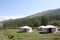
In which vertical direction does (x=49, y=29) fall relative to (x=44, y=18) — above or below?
below

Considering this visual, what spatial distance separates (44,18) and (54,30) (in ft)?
124

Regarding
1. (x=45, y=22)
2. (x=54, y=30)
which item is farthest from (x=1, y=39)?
(x=45, y=22)

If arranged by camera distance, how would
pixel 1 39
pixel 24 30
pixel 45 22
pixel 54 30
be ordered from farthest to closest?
1. pixel 45 22
2. pixel 24 30
3. pixel 54 30
4. pixel 1 39

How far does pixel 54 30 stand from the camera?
3594 cm

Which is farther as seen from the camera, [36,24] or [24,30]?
[36,24]

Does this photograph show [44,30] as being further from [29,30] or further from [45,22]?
[45,22]

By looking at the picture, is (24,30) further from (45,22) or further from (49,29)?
(45,22)

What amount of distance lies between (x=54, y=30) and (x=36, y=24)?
3892cm

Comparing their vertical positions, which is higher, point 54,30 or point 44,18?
point 44,18

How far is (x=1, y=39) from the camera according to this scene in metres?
15.6

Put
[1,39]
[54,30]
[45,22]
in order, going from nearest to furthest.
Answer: [1,39], [54,30], [45,22]

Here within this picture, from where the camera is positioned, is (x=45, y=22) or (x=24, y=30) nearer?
(x=24, y=30)

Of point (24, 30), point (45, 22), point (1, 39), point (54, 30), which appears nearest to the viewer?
point (1, 39)

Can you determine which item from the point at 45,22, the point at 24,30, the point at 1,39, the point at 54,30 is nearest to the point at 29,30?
the point at 24,30
